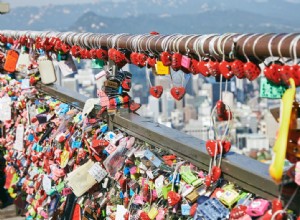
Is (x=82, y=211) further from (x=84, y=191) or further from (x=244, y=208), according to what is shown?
(x=244, y=208)

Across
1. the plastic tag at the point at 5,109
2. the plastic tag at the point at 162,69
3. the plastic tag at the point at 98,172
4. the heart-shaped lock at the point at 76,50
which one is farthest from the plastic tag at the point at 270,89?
the plastic tag at the point at 5,109

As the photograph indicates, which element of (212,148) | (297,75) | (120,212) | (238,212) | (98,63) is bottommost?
(120,212)

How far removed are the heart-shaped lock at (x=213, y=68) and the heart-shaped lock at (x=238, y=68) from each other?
12cm

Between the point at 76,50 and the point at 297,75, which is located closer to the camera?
the point at 297,75

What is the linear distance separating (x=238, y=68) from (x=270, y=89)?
Result: 155 millimetres

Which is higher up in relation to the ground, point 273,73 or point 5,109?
point 273,73

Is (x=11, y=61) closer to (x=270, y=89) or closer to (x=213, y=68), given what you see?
(x=213, y=68)

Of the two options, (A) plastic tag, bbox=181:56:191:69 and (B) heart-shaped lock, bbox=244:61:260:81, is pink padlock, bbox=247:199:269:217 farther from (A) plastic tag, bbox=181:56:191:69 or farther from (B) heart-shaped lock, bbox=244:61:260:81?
(A) plastic tag, bbox=181:56:191:69

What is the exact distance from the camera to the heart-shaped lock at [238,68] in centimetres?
184

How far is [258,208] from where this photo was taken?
188 cm

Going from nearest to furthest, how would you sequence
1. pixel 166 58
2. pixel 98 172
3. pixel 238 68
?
1. pixel 238 68
2. pixel 166 58
3. pixel 98 172

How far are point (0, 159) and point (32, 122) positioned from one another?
1268 millimetres

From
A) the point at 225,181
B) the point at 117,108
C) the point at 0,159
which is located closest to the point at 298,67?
the point at 225,181

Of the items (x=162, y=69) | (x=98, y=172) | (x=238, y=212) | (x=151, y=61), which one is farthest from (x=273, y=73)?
(x=98, y=172)
